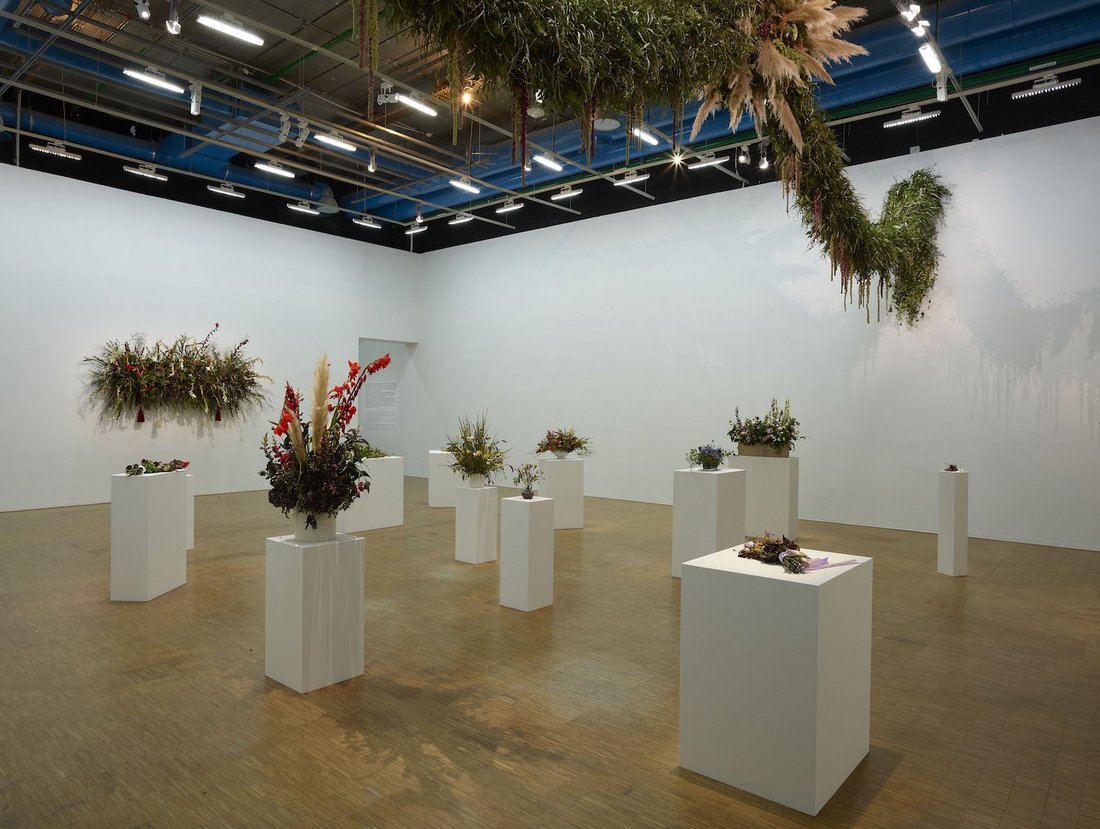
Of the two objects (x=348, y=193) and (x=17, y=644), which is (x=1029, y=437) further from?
(x=348, y=193)

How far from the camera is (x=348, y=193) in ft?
45.6

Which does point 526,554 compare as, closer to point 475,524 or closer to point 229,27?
point 475,524

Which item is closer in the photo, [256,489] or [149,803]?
[149,803]

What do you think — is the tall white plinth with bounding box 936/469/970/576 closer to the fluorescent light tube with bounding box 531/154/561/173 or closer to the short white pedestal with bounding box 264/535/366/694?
the short white pedestal with bounding box 264/535/366/694

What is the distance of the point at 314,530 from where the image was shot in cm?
384

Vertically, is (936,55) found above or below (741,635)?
above

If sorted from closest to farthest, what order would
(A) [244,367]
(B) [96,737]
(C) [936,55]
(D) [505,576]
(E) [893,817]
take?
(E) [893,817] → (B) [96,737] → (D) [505,576] → (C) [936,55] → (A) [244,367]

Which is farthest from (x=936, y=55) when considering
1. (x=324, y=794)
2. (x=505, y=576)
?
(x=324, y=794)

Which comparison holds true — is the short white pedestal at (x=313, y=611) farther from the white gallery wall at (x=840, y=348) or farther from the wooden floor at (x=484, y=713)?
the white gallery wall at (x=840, y=348)

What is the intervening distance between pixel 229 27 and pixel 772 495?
757 cm

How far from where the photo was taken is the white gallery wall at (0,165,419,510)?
10.0m

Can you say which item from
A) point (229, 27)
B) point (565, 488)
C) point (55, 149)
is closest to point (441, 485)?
point (565, 488)

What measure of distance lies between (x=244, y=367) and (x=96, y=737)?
10.1 meters

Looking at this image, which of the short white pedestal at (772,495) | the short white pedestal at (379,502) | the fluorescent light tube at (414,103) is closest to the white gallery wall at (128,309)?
the short white pedestal at (379,502)
